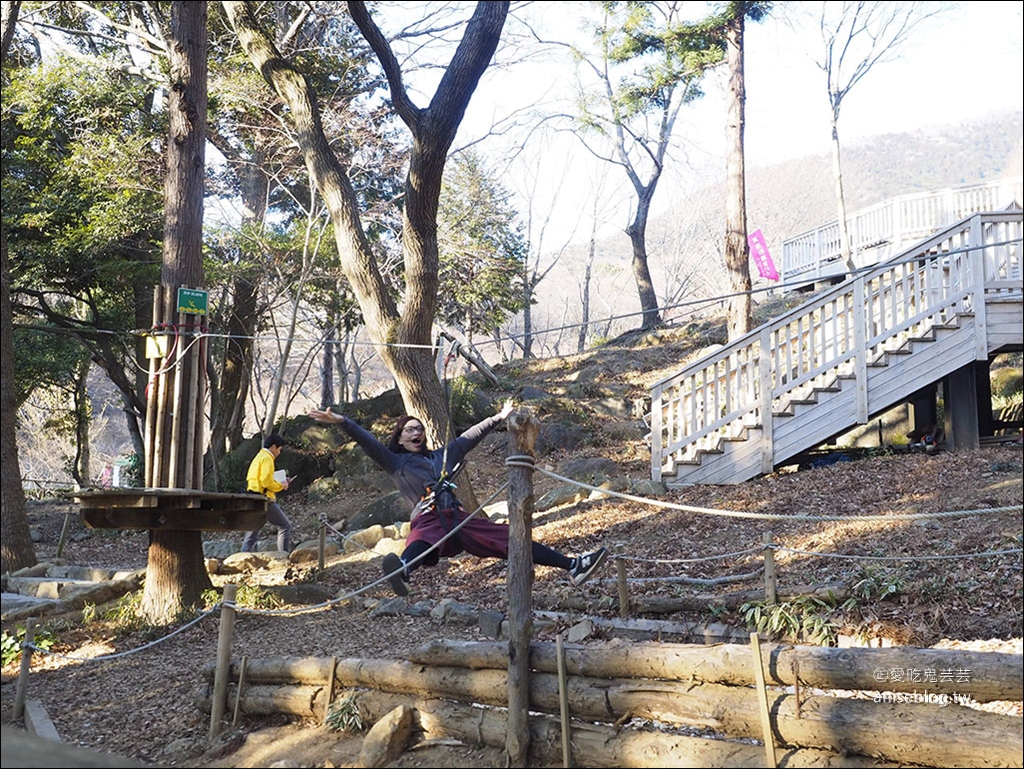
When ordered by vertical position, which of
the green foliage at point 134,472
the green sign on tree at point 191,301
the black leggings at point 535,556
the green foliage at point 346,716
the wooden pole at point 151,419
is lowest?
the green foliage at point 346,716

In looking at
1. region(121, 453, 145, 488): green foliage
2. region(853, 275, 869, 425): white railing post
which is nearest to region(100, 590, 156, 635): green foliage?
region(853, 275, 869, 425): white railing post

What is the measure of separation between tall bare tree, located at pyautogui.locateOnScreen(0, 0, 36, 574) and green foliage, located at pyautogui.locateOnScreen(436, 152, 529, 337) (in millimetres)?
Answer: 9185

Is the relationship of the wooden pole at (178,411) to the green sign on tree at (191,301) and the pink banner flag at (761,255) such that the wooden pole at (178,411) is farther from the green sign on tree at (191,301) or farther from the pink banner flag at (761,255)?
the pink banner flag at (761,255)

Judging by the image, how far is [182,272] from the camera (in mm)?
9375

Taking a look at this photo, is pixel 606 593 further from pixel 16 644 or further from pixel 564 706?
pixel 16 644

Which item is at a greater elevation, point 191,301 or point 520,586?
point 191,301

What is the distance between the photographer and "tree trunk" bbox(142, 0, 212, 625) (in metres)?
8.80

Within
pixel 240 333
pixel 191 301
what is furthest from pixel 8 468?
pixel 240 333

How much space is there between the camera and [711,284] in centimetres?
4225

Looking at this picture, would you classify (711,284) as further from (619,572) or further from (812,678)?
(812,678)

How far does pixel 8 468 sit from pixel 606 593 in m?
8.33

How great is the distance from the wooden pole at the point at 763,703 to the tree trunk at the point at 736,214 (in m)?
11.5

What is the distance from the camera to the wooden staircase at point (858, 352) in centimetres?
1075

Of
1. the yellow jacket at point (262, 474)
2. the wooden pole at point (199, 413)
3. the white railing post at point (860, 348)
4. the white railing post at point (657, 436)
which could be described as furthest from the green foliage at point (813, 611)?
the yellow jacket at point (262, 474)
